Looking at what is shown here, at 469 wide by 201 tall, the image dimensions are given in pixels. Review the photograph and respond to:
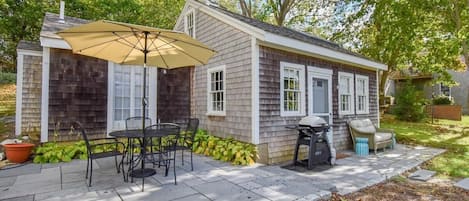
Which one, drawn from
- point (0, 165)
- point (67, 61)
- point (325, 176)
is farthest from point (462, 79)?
point (0, 165)

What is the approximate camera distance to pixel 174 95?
25.6ft

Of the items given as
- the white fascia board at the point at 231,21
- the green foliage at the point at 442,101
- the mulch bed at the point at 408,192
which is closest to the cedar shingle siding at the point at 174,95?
the white fascia board at the point at 231,21

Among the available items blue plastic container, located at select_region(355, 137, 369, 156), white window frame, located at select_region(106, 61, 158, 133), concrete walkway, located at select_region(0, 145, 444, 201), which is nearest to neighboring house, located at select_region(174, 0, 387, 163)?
blue plastic container, located at select_region(355, 137, 369, 156)

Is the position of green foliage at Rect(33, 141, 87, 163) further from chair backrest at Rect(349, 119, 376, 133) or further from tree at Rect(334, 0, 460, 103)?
tree at Rect(334, 0, 460, 103)

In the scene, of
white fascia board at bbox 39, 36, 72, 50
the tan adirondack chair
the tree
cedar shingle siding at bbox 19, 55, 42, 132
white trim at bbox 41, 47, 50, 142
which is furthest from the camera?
the tree

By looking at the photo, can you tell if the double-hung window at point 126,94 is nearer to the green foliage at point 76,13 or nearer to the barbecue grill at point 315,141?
the barbecue grill at point 315,141

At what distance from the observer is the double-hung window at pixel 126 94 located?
679cm

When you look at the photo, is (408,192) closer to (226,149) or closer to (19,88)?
(226,149)

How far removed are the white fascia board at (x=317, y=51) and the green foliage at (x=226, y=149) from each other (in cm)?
240

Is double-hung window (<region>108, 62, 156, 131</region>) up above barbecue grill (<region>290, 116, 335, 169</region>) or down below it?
above

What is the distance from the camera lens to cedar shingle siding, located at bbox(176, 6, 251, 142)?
19.3 ft

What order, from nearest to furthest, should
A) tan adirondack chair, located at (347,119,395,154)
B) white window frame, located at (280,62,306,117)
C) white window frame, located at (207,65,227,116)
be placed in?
white window frame, located at (280,62,306,117) < white window frame, located at (207,65,227,116) < tan adirondack chair, located at (347,119,395,154)

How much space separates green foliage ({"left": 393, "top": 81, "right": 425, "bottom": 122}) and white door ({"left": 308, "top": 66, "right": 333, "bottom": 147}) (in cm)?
864

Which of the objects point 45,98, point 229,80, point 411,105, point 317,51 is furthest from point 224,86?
point 411,105
